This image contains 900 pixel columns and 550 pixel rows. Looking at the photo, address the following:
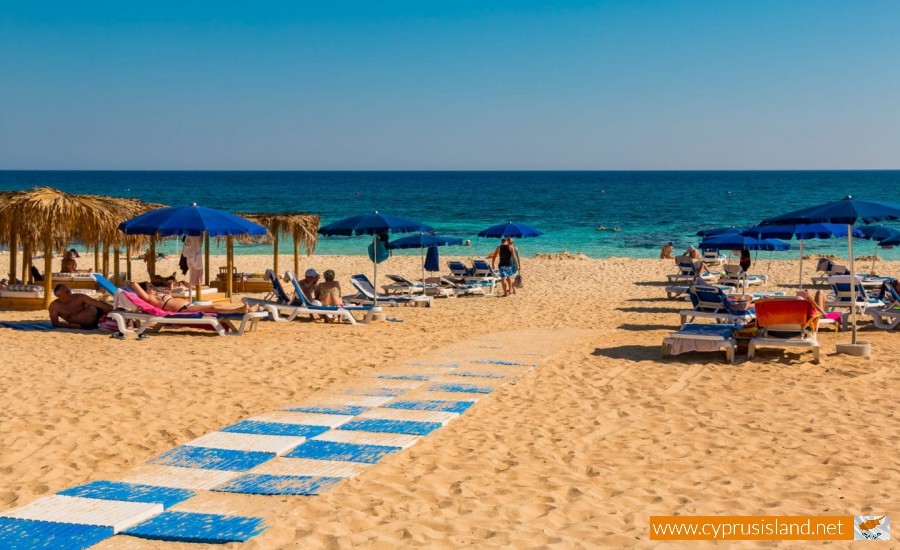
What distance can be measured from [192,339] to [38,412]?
4099 millimetres

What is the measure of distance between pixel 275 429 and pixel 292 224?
1278cm

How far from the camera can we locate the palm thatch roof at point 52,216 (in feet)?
43.1

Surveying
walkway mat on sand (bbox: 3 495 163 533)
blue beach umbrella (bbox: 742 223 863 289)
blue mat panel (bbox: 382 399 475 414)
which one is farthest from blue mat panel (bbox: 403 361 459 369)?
blue beach umbrella (bbox: 742 223 863 289)

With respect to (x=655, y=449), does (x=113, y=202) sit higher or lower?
higher

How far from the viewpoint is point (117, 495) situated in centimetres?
489

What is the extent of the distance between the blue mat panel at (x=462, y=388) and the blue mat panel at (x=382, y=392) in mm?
302

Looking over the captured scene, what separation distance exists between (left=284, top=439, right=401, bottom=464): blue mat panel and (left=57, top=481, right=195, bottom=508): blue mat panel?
0.92 m

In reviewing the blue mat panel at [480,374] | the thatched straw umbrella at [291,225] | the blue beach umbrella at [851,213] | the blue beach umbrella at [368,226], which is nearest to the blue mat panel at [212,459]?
the blue mat panel at [480,374]

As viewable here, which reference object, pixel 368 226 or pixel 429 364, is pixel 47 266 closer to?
pixel 368 226

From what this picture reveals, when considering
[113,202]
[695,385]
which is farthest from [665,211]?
[695,385]

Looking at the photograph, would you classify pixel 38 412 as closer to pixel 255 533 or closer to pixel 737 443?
pixel 255 533

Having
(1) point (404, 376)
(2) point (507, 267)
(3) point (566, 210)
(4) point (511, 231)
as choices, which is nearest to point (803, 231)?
(2) point (507, 267)

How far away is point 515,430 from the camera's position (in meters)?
6.58

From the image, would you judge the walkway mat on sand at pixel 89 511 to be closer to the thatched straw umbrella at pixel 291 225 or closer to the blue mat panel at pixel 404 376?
the blue mat panel at pixel 404 376
